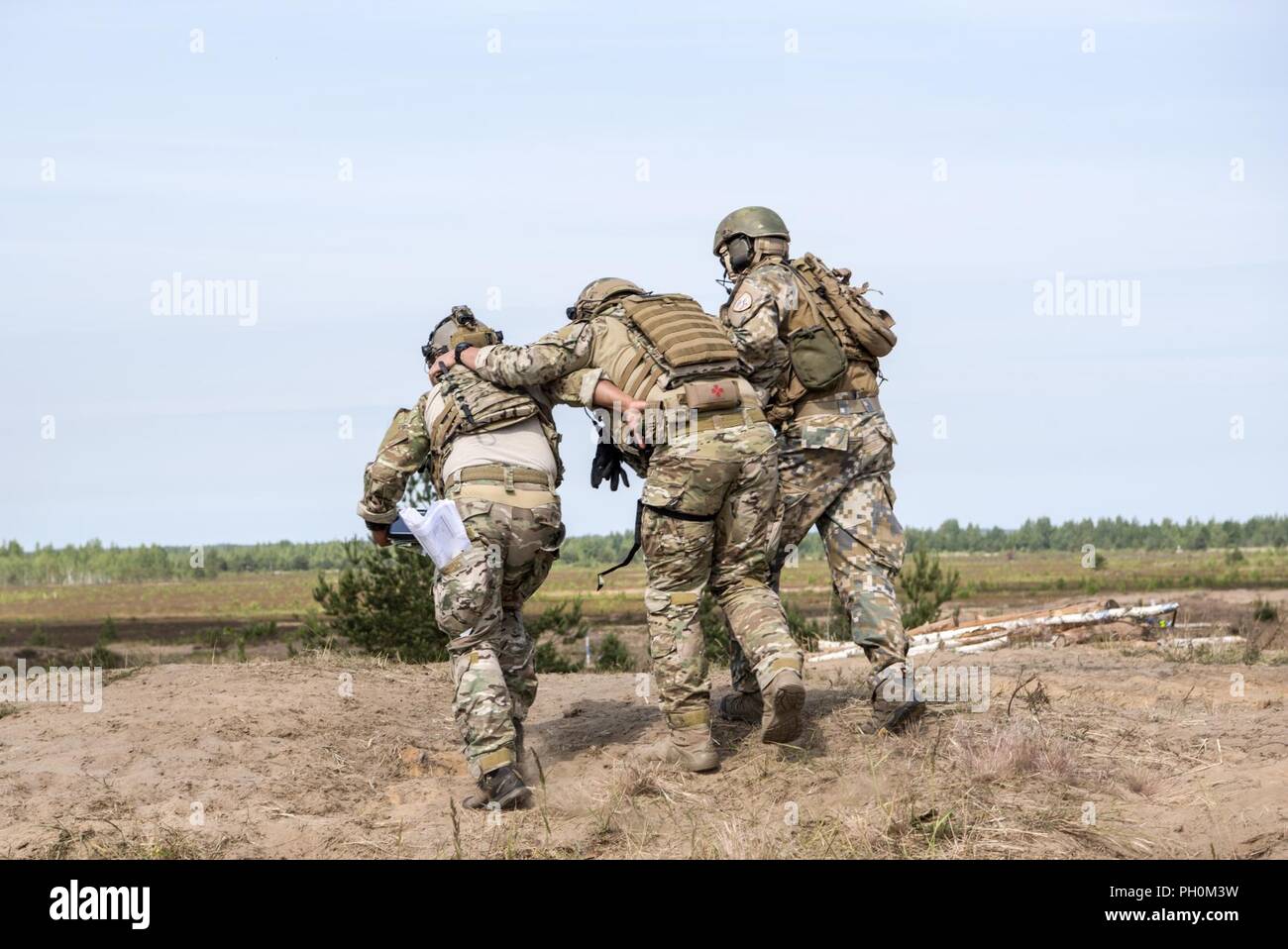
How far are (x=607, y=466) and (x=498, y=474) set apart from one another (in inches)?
21.8

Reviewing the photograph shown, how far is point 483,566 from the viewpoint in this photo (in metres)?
6.41

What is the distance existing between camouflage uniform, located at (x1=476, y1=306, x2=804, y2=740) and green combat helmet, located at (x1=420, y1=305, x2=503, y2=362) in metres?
0.32

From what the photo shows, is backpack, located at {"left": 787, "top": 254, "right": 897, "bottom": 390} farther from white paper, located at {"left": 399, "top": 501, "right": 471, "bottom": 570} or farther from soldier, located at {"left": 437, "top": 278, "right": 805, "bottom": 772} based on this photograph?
white paper, located at {"left": 399, "top": 501, "right": 471, "bottom": 570}

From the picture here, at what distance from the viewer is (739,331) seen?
6.63 meters

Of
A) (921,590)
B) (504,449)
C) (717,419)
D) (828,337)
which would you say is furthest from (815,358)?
(921,590)

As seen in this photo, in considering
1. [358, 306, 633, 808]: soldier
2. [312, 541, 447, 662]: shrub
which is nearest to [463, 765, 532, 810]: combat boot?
[358, 306, 633, 808]: soldier

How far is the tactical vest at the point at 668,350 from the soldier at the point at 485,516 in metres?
0.13

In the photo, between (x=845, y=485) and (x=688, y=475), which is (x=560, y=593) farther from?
(x=688, y=475)

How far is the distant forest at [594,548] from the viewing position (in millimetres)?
90188
